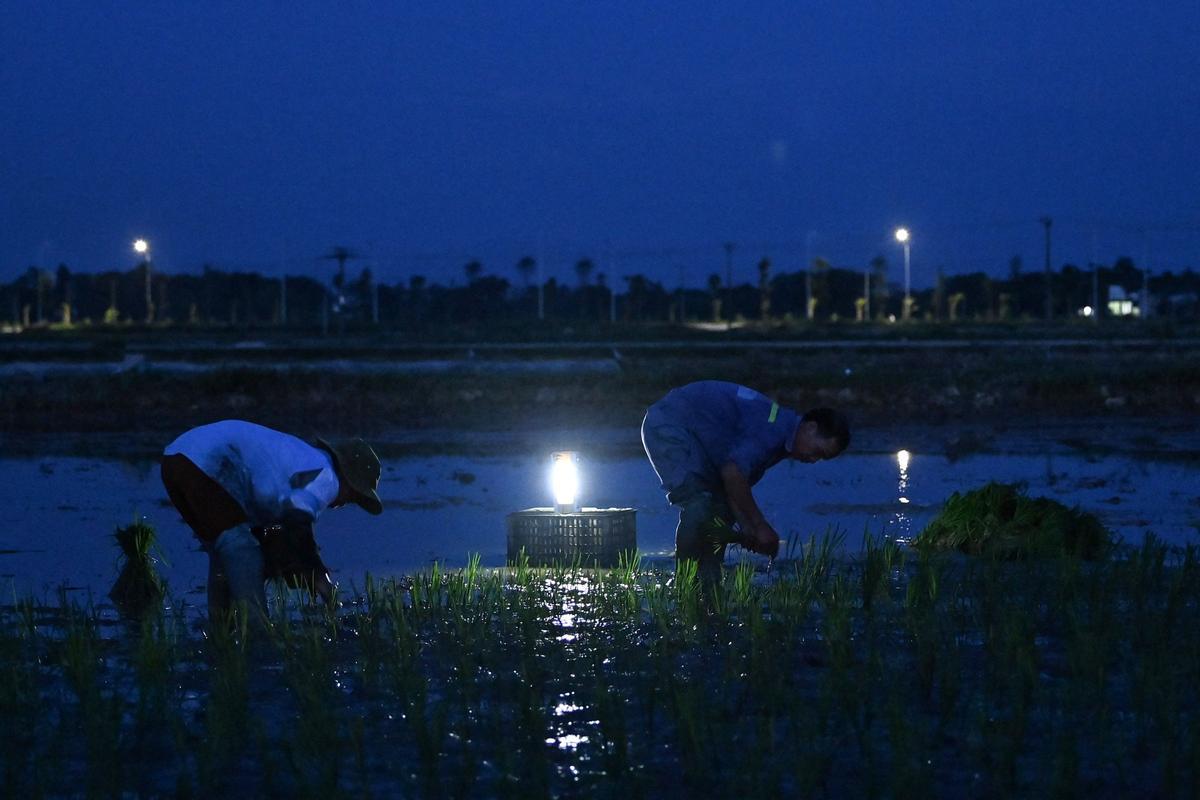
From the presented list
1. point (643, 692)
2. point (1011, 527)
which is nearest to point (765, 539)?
point (643, 692)

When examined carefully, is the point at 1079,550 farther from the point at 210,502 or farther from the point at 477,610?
the point at 210,502

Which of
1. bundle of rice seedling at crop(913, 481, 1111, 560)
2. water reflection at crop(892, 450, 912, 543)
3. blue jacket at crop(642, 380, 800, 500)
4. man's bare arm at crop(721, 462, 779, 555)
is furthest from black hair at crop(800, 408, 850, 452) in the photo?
water reflection at crop(892, 450, 912, 543)

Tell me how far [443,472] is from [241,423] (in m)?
8.10

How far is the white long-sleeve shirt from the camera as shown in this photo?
663 cm

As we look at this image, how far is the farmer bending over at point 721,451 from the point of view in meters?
7.17

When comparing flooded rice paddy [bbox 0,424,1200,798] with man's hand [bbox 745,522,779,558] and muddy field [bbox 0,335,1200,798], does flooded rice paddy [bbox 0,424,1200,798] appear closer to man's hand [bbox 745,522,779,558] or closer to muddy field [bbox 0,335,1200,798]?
muddy field [bbox 0,335,1200,798]

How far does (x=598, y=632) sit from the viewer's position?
681cm

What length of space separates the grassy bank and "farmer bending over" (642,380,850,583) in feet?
0.86

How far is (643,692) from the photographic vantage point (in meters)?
5.62

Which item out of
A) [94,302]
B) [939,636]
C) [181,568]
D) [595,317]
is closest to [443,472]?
[181,568]

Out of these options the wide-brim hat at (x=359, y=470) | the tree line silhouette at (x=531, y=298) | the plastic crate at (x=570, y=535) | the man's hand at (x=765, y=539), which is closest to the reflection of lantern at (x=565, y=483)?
the plastic crate at (x=570, y=535)

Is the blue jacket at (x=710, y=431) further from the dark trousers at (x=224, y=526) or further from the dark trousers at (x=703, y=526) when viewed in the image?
the dark trousers at (x=224, y=526)

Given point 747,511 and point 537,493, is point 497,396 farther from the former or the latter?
point 747,511

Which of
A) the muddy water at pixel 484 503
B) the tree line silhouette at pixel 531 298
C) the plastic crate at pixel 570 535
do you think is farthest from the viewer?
the tree line silhouette at pixel 531 298
